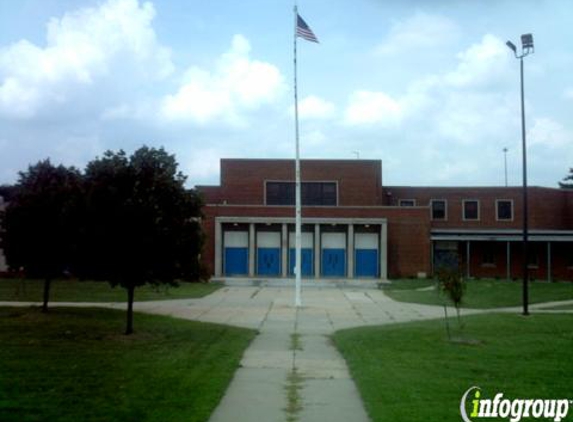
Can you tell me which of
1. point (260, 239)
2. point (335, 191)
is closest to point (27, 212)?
point (260, 239)

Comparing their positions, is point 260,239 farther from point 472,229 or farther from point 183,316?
point 183,316

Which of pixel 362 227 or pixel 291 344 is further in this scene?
pixel 362 227

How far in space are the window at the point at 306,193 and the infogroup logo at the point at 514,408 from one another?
1994 inches

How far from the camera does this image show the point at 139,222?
18.3 meters

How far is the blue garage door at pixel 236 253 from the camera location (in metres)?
57.9

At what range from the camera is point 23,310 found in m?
25.5

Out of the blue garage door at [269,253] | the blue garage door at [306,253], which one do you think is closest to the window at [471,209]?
the blue garage door at [306,253]

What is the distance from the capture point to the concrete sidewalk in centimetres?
982

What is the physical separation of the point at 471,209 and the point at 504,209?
261 centimetres

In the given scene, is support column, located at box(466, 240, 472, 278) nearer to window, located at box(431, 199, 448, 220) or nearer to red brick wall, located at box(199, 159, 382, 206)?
window, located at box(431, 199, 448, 220)

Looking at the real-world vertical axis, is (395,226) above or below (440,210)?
below

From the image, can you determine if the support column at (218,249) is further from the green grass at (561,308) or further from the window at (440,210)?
the green grass at (561,308)

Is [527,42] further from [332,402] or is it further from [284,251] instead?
[284,251]

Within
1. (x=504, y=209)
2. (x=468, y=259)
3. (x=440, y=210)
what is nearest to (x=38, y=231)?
(x=468, y=259)
